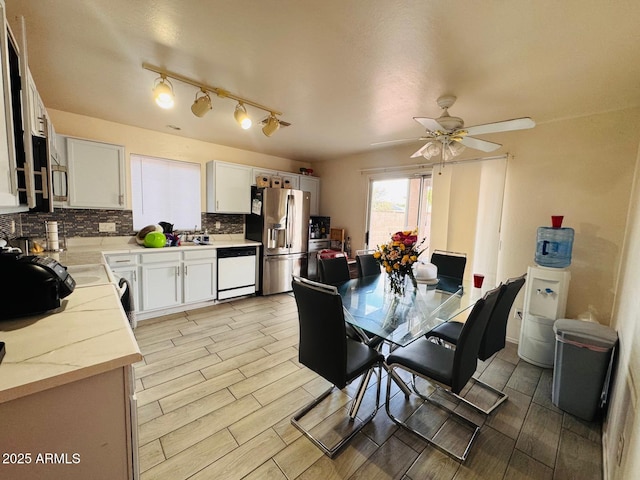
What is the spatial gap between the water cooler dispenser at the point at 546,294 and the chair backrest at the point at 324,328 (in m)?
2.17

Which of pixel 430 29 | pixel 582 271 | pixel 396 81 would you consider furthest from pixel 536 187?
pixel 430 29

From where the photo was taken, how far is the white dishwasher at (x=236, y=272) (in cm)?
392

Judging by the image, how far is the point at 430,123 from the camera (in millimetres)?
1917

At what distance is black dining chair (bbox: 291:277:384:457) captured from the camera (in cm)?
150

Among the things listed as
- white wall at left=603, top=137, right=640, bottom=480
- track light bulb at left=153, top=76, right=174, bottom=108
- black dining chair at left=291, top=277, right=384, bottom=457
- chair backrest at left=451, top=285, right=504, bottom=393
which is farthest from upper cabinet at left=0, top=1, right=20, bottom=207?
white wall at left=603, top=137, right=640, bottom=480

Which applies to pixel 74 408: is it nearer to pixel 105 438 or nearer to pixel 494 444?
pixel 105 438

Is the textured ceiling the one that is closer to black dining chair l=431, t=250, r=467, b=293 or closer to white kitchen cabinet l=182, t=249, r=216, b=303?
black dining chair l=431, t=250, r=467, b=293

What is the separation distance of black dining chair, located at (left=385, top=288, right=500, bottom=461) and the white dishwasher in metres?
2.81

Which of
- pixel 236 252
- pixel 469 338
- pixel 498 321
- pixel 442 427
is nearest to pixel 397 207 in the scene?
pixel 498 321

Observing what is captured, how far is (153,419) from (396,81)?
299 centimetres

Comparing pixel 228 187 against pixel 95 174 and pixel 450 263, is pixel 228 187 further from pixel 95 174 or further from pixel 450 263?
pixel 450 263

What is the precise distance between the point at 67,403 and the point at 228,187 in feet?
12.2

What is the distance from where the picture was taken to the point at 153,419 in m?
1.79

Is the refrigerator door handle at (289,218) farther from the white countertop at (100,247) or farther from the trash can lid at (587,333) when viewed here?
the trash can lid at (587,333)
